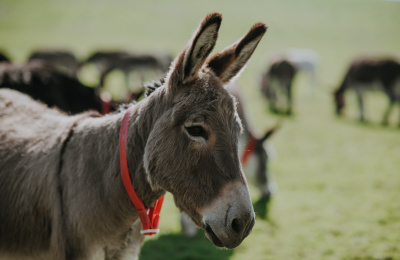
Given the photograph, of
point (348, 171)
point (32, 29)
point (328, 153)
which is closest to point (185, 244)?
point (348, 171)

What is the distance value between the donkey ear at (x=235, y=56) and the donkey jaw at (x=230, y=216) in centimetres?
80

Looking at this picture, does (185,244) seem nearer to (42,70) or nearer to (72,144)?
(72,144)

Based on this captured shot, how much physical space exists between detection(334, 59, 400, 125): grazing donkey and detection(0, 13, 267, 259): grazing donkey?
13.8 meters

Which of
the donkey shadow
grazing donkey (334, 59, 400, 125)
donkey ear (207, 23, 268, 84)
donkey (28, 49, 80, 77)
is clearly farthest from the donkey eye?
donkey (28, 49, 80, 77)

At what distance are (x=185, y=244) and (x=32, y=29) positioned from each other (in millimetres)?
42902

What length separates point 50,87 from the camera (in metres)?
5.06

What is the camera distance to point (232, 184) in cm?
187

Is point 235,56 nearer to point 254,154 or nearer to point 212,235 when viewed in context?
point 212,235

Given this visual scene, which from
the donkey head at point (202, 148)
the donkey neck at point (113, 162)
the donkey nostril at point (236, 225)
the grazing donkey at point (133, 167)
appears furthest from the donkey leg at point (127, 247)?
the donkey nostril at point (236, 225)

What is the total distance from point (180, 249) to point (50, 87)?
3.22 metres

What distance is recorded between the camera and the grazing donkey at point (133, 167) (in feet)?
6.24

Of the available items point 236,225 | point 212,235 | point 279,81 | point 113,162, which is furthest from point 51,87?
point 279,81

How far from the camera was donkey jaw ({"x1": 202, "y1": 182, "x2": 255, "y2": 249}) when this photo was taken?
1803mm

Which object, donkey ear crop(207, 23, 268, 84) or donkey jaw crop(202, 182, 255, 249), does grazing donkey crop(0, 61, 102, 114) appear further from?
donkey jaw crop(202, 182, 255, 249)
